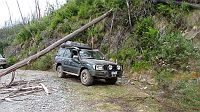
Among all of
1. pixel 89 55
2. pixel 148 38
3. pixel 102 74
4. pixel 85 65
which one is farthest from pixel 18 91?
pixel 148 38

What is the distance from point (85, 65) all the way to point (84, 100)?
134 inches

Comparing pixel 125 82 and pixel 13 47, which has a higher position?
pixel 13 47

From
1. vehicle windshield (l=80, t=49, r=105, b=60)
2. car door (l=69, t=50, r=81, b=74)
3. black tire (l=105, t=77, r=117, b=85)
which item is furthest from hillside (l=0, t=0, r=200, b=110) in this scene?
car door (l=69, t=50, r=81, b=74)

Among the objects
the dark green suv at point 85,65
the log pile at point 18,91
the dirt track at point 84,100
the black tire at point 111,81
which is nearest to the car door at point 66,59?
the dark green suv at point 85,65

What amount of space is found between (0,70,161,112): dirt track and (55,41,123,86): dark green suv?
51cm

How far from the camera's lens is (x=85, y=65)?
14.5 m

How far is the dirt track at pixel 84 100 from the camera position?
10.1 meters

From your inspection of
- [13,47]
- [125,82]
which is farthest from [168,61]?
[13,47]

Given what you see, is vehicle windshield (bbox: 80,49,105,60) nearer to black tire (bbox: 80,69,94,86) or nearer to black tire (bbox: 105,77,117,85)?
black tire (bbox: 80,69,94,86)

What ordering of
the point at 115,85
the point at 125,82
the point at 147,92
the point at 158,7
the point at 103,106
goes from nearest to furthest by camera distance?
the point at 103,106 → the point at 147,92 → the point at 115,85 → the point at 125,82 → the point at 158,7

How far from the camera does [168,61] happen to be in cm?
1509

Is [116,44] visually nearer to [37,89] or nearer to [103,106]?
[37,89]

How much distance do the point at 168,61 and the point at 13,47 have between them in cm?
2353

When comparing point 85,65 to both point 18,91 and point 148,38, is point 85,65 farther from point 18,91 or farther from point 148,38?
point 148,38
